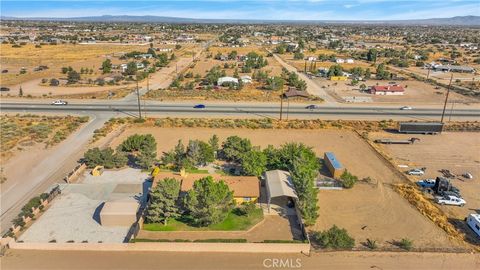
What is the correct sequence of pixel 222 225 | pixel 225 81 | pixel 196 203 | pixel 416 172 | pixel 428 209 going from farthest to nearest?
pixel 225 81, pixel 416 172, pixel 428 209, pixel 222 225, pixel 196 203

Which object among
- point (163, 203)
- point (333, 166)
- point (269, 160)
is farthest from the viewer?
point (333, 166)

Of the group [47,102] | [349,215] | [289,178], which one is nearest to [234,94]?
[47,102]

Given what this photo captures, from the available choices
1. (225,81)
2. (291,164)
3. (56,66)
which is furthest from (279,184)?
(56,66)

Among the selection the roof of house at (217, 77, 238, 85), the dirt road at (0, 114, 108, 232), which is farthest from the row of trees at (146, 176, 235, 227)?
the roof of house at (217, 77, 238, 85)

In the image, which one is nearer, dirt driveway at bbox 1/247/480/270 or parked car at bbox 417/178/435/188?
dirt driveway at bbox 1/247/480/270

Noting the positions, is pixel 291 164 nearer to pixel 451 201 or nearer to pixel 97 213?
pixel 451 201

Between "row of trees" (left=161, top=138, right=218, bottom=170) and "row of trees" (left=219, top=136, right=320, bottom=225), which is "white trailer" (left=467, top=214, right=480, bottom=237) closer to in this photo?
"row of trees" (left=219, top=136, right=320, bottom=225)

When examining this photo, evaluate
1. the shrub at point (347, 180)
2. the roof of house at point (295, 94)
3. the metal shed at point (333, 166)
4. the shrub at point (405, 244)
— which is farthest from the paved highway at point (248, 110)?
the shrub at point (405, 244)

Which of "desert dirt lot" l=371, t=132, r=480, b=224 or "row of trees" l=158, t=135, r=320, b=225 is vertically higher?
"row of trees" l=158, t=135, r=320, b=225
